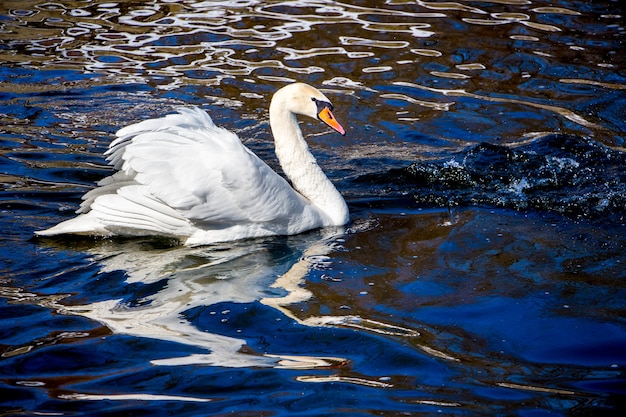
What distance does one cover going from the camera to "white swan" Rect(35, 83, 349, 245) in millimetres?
6371

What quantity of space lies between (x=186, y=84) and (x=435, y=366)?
6528 mm

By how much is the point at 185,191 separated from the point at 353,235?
130 centimetres

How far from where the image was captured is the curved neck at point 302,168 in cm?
702

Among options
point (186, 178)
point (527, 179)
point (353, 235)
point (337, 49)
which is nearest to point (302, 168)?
point (353, 235)

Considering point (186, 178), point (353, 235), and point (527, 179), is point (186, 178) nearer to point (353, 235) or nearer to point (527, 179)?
point (353, 235)

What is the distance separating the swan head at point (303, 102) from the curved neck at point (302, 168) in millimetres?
24

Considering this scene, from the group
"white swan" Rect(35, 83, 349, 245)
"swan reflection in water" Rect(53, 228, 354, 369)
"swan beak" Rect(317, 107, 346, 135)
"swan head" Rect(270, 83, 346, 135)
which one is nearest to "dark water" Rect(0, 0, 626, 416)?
"swan reflection in water" Rect(53, 228, 354, 369)

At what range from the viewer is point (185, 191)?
638 cm

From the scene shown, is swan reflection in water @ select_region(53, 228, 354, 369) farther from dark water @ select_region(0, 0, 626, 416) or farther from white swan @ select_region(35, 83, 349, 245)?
white swan @ select_region(35, 83, 349, 245)

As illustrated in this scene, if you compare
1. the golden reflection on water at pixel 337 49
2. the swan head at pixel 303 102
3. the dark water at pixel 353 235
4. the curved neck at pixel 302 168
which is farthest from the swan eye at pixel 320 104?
the golden reflection on water at pixel 337 49

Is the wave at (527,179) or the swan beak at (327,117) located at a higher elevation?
the swan beak at (327,117)

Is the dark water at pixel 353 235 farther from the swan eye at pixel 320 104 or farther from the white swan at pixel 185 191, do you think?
the swan eye at pixel 320 104

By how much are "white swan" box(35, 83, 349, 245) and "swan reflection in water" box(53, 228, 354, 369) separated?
15 cm

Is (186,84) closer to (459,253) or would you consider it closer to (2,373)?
(459,253)
